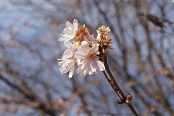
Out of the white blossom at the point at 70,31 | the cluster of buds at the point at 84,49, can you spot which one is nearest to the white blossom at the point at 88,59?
the cluster of buds at the point at 84,49

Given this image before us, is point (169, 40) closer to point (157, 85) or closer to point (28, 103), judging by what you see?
point (157, 85)

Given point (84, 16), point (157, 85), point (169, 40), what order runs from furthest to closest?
1. point (84, 16)
2. point (169, 40)
3. point (157, 85)

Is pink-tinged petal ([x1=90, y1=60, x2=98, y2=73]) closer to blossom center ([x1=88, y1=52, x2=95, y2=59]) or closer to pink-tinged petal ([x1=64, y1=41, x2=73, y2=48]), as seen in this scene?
blossom center ([x1=88, y1=52, x2=95, y2=59])

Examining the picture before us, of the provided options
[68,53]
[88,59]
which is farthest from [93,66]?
[68,53]

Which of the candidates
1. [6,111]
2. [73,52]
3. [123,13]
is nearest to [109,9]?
Result: [123,13]

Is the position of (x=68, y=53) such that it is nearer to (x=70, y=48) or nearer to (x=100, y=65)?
(x=70, y=48)

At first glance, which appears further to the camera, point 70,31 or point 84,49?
point 70,31

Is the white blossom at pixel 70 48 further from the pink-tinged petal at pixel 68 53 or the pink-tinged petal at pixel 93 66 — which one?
the pink-tinged petal at pixel 93 66

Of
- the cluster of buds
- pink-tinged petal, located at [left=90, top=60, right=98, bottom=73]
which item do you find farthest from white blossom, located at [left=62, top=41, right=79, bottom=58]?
pink-tinged petal, located at [left=90, top=60, right=98, bottom=73]
